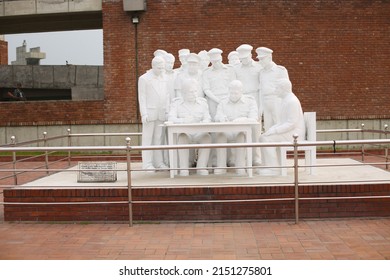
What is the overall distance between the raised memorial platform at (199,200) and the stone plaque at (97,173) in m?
0.59

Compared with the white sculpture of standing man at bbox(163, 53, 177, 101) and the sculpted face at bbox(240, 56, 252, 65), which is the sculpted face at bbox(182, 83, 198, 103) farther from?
the sculpted face at bbox(240, 56, 252, 65)

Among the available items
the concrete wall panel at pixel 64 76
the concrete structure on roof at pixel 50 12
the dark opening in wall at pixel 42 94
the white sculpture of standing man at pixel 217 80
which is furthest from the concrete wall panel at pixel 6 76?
the white sculpture of standing man at pixel 217 80

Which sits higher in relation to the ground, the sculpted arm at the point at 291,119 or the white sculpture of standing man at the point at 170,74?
the white sculpture of standing man at the point at 170,74

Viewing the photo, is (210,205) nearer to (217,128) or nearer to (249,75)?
(217,128)

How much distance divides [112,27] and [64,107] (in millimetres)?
2993

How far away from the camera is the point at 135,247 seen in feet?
21.0

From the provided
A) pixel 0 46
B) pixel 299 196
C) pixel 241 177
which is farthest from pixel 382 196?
pixel 0 46

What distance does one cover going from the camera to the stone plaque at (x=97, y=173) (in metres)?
8.48

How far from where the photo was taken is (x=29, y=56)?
1133 inches

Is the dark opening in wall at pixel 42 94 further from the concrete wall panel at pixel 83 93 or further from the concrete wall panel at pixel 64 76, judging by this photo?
the concrete wall panel at pixel 83 93

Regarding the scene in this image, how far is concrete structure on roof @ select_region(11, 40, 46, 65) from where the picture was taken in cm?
2819

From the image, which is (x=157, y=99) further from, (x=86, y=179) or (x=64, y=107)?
(x=64, y=107)

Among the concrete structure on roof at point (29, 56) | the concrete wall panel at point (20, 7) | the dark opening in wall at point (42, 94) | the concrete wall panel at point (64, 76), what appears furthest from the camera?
the concrete structure on roof at point (29, 56)

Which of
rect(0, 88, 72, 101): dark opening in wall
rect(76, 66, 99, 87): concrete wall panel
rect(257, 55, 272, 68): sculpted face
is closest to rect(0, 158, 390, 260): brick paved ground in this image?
rect(257, 55, 272, 68): sculpted face
